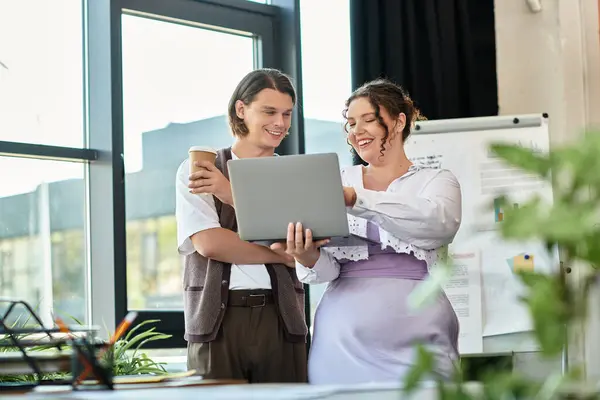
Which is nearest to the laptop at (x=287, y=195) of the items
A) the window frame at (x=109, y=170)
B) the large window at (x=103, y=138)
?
the large window at (x=103, y=138)

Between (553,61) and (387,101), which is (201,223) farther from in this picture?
(553,61)

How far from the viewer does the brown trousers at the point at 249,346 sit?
2527 millimetres

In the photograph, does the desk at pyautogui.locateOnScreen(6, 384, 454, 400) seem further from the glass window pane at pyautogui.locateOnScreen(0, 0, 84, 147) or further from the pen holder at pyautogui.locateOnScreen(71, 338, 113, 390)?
the glass window pane at pyautogui.locateOnScreen(0, 0, 84, 147)

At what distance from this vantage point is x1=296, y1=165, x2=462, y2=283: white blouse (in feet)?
7.51

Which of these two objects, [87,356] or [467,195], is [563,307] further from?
[467,195]

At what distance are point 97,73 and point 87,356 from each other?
8.69 ft

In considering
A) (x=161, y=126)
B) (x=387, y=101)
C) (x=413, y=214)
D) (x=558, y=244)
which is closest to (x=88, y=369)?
(x=558, y=244)

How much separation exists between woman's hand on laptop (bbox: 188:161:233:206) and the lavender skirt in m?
Result: 0.44

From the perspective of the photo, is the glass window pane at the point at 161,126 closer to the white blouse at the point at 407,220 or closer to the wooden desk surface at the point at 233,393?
the white blouse at the point at 407,220

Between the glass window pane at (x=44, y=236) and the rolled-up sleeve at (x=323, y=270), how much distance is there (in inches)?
55.4

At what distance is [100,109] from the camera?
12.0 feet

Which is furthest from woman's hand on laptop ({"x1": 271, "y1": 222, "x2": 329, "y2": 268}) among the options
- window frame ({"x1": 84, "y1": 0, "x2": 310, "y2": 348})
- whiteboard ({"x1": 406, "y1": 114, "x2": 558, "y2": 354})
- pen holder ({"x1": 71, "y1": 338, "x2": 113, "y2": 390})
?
whiteboard ({"x1": 406, "y1": 114, "x2": 558, "y2": 354})

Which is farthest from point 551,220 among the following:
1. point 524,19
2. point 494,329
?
point 524,19

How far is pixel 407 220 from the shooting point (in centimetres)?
228
